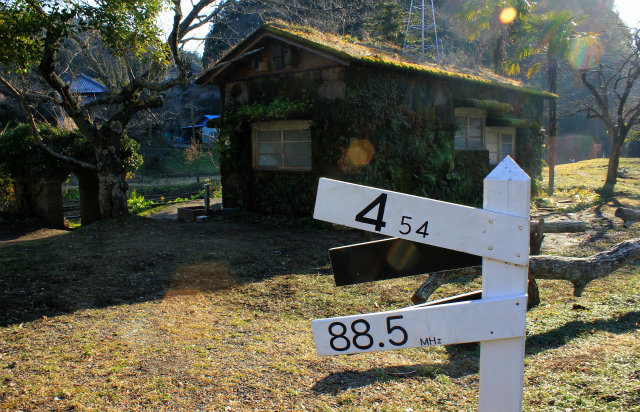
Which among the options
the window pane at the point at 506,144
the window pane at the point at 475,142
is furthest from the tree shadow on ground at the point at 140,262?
the window pane at the point at 506,144

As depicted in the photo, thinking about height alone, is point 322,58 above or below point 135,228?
above

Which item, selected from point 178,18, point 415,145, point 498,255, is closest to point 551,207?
point 415,145

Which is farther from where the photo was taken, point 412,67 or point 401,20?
point 401,20

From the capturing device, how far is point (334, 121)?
11156mm

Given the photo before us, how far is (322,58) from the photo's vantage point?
A: 444 inches

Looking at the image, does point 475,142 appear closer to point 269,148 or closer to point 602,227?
point 602,227

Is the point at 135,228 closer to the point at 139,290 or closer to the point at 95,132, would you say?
the point at 95,132

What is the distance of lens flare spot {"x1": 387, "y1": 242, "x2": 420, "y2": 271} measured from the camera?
80.4 inches

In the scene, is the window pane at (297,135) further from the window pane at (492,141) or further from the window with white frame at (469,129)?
the window pane at (492,141)

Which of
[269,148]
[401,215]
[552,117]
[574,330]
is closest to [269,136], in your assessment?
[269,148]

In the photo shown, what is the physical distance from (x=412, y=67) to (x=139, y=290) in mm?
8091

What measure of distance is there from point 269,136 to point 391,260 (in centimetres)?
1111

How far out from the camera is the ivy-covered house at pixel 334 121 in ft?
36.7

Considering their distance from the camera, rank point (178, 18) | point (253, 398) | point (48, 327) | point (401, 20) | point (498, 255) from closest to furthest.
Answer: point (498, 255)
point (253, 398)
point (48, 327)
point (178, 18)
point (401, 20)
